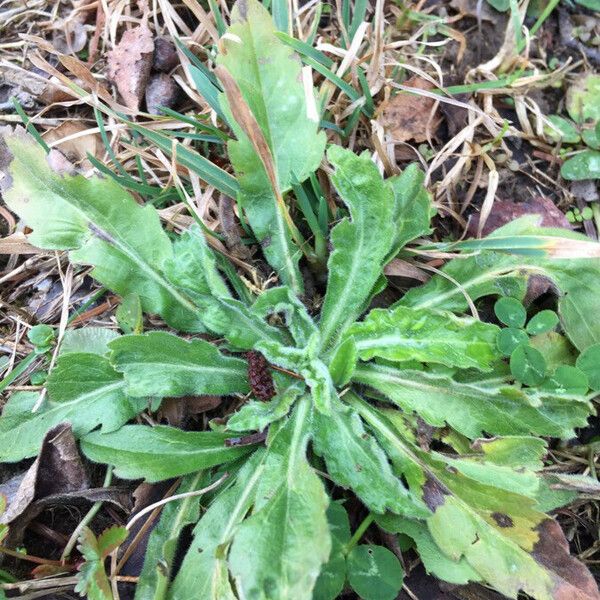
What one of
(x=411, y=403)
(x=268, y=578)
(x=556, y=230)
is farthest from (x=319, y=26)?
(x=268, y=578)

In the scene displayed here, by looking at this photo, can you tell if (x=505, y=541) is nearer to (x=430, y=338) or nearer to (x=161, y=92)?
(x=430, y=338)

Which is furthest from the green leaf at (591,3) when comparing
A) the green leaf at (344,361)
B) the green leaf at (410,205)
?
the green leaf at (344,361)

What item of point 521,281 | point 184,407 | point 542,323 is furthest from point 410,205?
point 184,407

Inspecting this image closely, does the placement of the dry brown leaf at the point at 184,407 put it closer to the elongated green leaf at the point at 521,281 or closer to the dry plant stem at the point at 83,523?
the dry plant stem at the point at 83,523

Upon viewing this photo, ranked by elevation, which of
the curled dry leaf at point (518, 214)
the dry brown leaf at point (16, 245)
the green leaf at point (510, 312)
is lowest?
the green leaf at point (510, 312)

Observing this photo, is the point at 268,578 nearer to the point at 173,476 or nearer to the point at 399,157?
the point at 173,476
